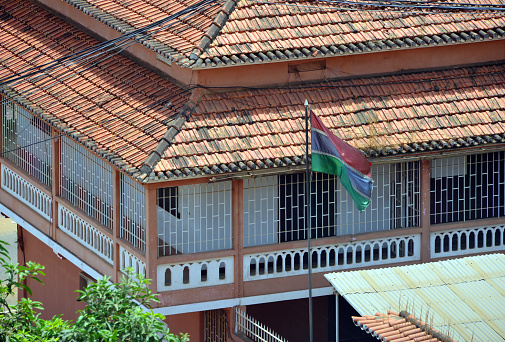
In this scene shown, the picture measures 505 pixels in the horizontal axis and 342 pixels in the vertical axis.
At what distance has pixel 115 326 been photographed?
14.5m

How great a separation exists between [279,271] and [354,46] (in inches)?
157

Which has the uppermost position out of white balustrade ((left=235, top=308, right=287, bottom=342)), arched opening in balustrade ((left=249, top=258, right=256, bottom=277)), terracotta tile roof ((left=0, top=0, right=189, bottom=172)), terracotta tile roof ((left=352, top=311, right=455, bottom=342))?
terracotta tile roof ((left=0, top=0, right=189, bottom=172))

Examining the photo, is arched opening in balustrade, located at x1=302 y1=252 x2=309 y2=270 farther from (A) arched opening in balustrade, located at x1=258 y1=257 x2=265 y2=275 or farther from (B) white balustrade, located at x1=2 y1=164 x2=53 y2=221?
(B) white balustrade, located at x1=2 y1=164 x2=53 y2=221

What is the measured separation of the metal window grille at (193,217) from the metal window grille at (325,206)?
0.46m

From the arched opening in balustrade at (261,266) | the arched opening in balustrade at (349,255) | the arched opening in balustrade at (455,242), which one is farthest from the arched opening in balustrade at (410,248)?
the arched opening in balustrade at (261,266)

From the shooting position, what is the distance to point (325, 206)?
68.0 ft

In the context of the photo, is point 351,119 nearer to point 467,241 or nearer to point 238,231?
point 238,231

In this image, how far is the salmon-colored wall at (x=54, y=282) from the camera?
80.7 feet

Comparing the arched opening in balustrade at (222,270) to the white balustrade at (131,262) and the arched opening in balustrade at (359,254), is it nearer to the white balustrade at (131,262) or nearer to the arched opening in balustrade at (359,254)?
the white balustrade at (131,262)

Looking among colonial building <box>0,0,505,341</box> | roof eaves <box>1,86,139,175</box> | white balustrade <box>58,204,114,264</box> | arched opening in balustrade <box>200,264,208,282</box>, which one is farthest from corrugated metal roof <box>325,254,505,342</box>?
white balustrade <box>58,204,114,264</box>

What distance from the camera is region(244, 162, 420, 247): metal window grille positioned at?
20.3 meters

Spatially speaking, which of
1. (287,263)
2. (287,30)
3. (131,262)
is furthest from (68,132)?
(287,263)

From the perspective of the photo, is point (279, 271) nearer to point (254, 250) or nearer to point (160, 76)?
point (254, 250)

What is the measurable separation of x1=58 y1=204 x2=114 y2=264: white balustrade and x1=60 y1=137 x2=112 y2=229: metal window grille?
201 mm
